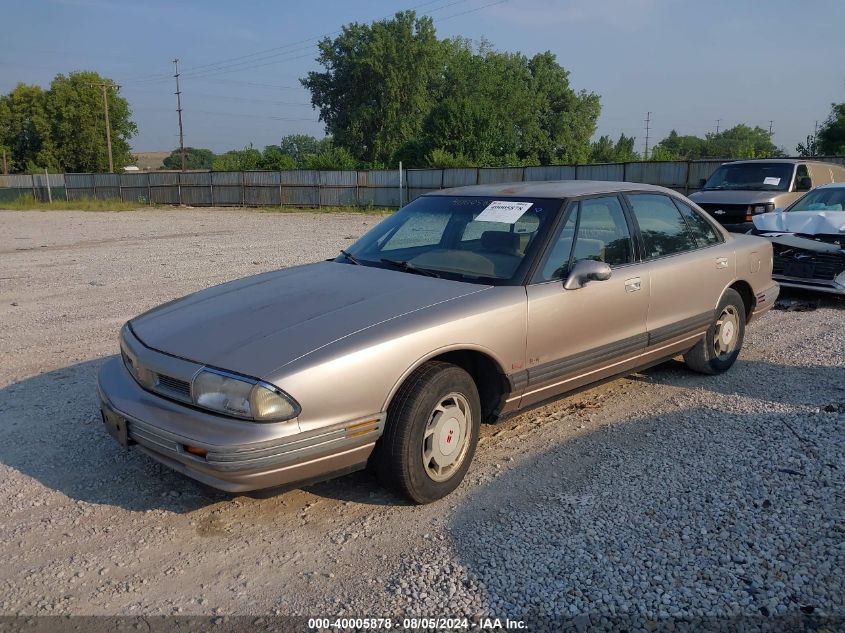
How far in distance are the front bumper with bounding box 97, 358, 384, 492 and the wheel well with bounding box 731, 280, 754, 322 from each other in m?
Result: 3.82

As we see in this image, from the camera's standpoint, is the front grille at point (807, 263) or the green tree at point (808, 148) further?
the green tree at point (808, 148)

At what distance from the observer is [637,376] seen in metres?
5.62

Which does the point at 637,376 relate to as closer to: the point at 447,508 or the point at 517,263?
the point at 517,263

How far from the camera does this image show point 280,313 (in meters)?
3.54

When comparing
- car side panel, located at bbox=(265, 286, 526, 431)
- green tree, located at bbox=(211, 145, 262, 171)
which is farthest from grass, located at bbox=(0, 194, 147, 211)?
car side panel, located at bbox=(265, 286, 526, 431)

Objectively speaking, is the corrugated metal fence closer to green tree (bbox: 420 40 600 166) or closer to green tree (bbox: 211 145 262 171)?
green tree (bbox: 211 145 262 171)

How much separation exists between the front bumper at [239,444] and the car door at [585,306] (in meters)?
1.21

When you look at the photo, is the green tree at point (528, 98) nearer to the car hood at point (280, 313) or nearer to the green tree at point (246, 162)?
the green tree at point (246, 162)

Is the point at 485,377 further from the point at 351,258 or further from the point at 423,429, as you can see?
the point at 351,258

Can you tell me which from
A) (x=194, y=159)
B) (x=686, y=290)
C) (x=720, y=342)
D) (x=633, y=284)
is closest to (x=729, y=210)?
(x=720, y=342)

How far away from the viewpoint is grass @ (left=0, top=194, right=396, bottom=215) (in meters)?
31.7

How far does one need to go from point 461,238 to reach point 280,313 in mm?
1462

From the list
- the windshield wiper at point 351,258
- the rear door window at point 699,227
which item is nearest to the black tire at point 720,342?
the rear door window at point 699,227

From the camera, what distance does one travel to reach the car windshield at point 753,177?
1199 centimetres
